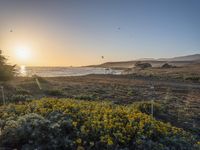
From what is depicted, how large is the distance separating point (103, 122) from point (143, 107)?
4.25 metres

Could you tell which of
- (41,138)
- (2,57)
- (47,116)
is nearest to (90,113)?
(47,116)

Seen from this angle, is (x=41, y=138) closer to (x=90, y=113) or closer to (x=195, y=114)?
(x=90, y=113)

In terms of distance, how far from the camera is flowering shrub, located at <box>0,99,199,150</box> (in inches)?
228

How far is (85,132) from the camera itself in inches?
236

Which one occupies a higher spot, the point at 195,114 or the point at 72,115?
the point at 72,115

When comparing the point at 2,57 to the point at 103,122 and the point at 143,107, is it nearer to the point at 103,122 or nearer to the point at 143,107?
the point at 143,107

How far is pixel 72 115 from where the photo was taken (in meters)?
6.86

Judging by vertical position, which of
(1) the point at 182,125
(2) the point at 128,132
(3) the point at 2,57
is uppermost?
(3) the point at 2,57

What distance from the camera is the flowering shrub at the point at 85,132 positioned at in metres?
5.80

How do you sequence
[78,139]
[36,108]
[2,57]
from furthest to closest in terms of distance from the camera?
1. [2,57]
2. [36,108]
3. [78,139]

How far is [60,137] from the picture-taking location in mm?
5965

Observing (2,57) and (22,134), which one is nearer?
(22,134)

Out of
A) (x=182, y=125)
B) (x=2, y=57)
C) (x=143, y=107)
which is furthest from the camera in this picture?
(x=2, y=57)

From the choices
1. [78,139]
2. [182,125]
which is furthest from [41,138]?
[182,125]
